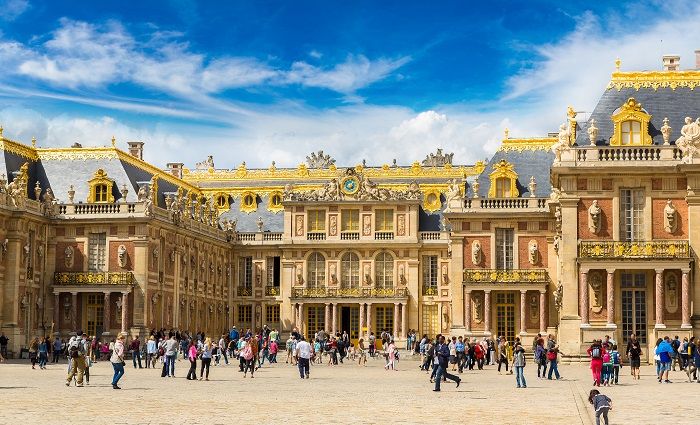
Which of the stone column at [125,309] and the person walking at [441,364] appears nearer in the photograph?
the person walking at [441,364]

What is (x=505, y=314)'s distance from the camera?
58562 mm

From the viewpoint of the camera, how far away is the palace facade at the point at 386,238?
141 ft

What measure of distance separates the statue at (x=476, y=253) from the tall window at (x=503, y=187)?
2.96 meters

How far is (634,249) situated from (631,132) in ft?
15.0

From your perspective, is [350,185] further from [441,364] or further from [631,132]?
[441,364]

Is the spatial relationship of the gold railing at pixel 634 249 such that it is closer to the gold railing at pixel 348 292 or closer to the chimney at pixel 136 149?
the gold railing at pixel 348 292

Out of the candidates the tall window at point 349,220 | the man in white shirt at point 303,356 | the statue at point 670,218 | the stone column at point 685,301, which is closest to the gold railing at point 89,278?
the tall window at point 349,220

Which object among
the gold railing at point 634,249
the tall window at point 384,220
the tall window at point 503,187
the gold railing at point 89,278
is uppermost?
the tall window at point 503,187

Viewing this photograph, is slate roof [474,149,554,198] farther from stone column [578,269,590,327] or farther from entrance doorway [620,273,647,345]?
stone column [578,269,590,327]

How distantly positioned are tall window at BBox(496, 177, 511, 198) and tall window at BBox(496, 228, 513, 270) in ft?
6.63

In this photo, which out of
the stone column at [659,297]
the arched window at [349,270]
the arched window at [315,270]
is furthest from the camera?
the arched window at [315,270]

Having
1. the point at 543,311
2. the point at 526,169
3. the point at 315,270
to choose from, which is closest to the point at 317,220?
the point at 315,270

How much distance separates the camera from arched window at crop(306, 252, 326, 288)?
7375 centimetres

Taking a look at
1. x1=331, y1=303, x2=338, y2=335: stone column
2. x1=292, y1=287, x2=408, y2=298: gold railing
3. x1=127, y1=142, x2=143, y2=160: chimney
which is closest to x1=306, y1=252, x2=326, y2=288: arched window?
x1=292, y1=287, x2=408, y2=298: gold railing
